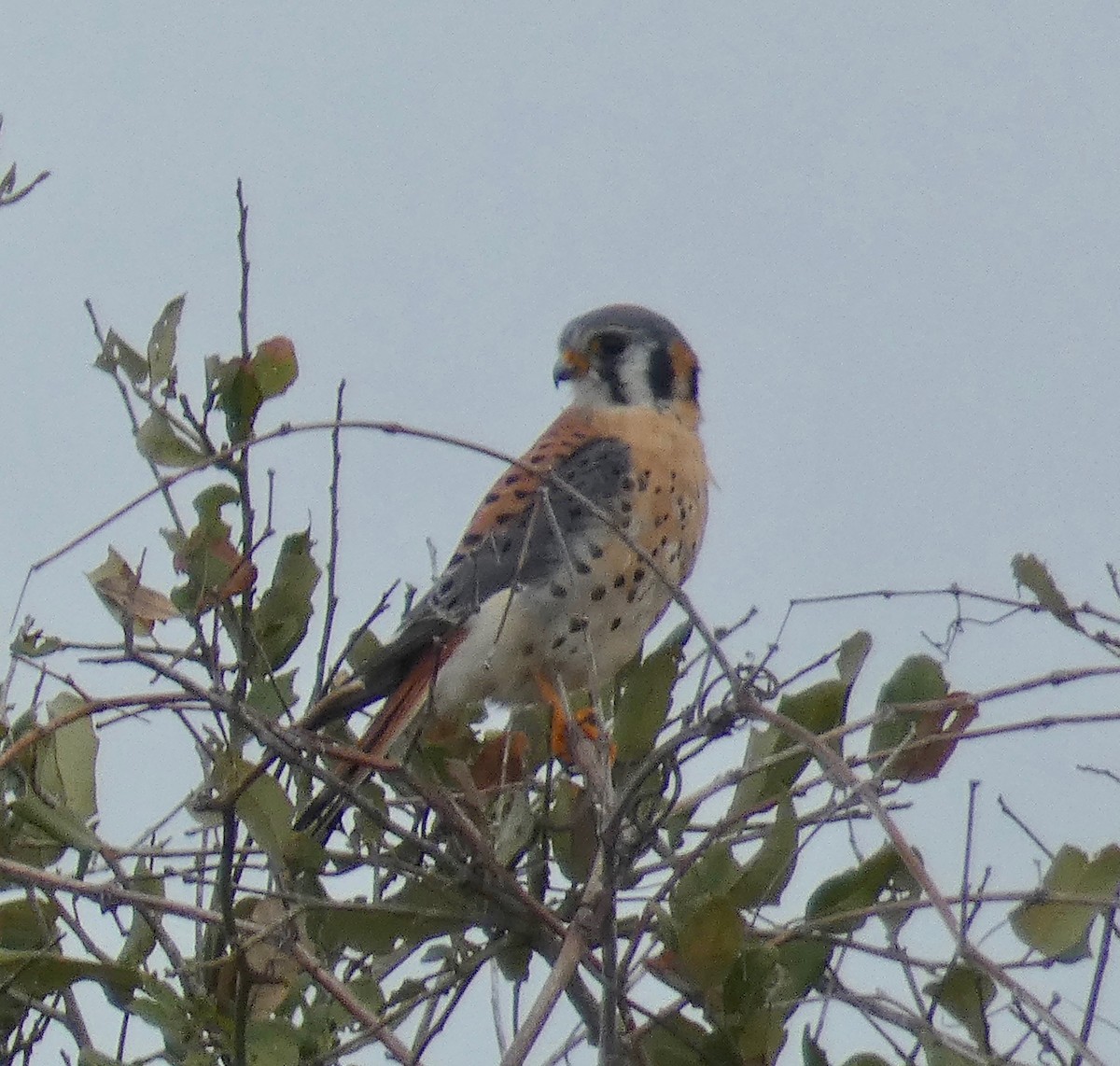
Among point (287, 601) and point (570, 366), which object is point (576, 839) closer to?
point (287, 601)

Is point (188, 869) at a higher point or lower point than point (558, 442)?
lower

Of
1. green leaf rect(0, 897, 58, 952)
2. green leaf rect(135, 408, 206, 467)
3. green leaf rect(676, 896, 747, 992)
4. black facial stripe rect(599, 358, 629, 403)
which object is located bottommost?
green leaf rect(676, 896, 747, 992)

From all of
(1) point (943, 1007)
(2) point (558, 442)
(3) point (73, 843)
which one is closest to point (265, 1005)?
(3) point (73, 843)

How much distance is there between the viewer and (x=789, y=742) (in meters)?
2.49

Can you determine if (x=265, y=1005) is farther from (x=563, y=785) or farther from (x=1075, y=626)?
(x=1075, y=626)

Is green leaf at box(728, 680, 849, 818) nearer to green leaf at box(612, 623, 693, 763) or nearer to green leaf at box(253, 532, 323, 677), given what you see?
green leaf at box(612, 623, 693, 763)

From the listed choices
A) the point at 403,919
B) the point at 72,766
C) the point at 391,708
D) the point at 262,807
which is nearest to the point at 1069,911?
Answer: the point at 403,919

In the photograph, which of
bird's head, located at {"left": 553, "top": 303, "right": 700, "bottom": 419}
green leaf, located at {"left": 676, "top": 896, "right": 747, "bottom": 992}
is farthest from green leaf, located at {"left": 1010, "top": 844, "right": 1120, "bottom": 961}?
bird's head, located at {"left": 553, "top": 303, "right": 700, "bottom": 419}

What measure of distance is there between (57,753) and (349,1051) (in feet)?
1.73

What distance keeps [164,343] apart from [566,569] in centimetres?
135

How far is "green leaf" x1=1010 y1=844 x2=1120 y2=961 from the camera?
221 cm

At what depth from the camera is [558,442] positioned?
159 inches

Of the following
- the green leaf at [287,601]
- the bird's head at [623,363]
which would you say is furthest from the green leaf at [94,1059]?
the bird's head at [623,363]

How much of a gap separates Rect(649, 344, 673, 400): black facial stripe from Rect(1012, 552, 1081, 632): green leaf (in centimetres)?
202
